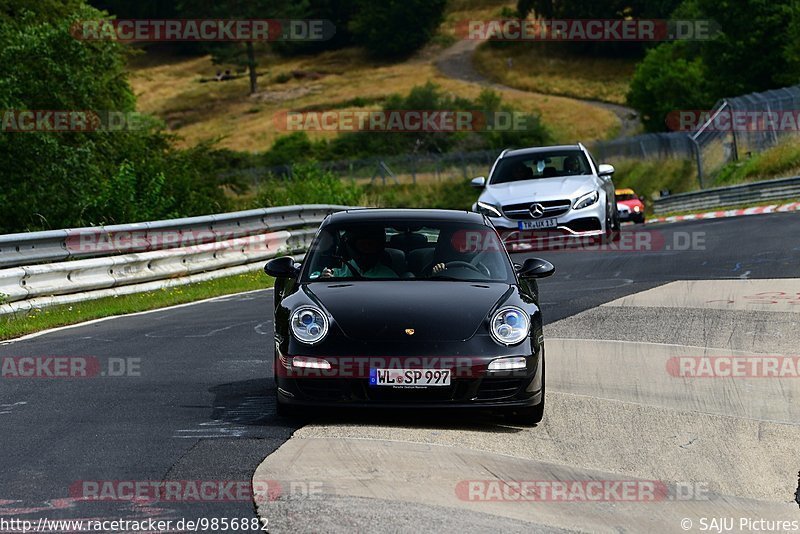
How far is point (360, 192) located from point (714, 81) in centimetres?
4899

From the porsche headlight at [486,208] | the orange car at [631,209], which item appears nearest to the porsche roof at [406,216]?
the porsche headlight at [486,208]

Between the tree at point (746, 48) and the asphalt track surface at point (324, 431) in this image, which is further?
the tree at point (746, 48)

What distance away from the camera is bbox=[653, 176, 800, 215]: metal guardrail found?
3347cm

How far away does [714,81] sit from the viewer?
77.4 m

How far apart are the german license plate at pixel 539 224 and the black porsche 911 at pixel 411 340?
38.4ft

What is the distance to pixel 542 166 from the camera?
22516 millimetres

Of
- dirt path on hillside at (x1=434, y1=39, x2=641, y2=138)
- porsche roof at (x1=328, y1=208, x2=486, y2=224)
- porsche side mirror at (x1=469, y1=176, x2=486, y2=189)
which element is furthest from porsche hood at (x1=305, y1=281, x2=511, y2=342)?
dirt path on hillside at (x1=434, y1=39, x2=641, y2=138)

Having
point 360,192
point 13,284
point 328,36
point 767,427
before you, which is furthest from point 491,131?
point 767,427
